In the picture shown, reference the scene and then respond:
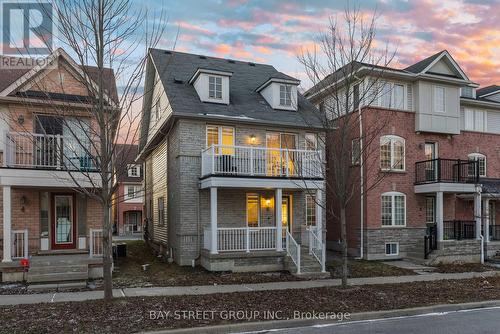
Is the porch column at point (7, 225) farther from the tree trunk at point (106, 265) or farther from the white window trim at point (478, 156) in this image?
the white window trim at point (478, 156)

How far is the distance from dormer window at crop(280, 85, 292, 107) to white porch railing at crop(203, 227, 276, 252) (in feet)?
19.9

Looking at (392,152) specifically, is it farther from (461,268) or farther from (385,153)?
(461,268)

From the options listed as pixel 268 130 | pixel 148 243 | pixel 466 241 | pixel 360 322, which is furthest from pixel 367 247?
pixel 148 243

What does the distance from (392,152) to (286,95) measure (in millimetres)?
6064

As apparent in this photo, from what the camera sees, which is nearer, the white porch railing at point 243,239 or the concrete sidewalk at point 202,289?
the concrete sidewalk at point 202,289

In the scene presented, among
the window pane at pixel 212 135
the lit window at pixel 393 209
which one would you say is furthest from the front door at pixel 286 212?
the lit window at pixel 393 209

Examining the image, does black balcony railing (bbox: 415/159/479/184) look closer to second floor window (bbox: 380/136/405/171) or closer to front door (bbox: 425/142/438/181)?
front door (bbox: 425/142/438/181)

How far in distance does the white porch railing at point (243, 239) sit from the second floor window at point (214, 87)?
5.76 m

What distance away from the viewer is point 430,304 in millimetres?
10359

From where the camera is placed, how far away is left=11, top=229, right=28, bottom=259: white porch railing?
13211 millimetres

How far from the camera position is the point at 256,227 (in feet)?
52.7

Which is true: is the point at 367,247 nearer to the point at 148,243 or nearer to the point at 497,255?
the point at 497,255

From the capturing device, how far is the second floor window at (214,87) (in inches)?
691

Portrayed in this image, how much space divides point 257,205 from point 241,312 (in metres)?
8.79
